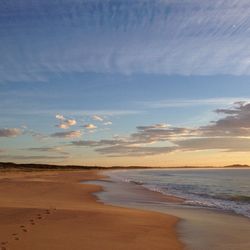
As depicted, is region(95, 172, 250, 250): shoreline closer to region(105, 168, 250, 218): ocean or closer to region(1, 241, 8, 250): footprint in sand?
region(105, 168, 250, 218): ocean

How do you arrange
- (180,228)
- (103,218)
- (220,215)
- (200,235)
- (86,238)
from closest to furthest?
(86,238)
(200,235)
(180,228)
(103,218)
(220,215)

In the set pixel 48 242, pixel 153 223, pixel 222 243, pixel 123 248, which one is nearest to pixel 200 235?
pixel 222 243

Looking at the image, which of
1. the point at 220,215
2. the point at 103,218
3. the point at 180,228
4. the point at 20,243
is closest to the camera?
the point at 20,243

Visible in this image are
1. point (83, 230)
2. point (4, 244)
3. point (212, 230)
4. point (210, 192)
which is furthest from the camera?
point (210, 192)

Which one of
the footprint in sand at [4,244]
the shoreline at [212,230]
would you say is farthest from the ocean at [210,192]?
the footprint in sand at [4,244]

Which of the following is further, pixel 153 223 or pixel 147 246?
pixel 153 223

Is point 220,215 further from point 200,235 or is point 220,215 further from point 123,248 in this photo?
point 123,248

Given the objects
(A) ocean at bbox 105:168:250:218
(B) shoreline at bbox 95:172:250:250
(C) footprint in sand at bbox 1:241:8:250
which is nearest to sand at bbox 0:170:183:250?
(C) footprint in sand at bbox 1:241:8:250

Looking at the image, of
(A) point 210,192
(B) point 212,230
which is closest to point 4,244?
(B) point 212,230

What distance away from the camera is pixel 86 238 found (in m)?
12.2

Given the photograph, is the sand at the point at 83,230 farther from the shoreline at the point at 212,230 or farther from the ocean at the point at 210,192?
the ocean at the point at 210,192

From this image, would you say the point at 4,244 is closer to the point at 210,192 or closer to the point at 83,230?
the point at 83,230

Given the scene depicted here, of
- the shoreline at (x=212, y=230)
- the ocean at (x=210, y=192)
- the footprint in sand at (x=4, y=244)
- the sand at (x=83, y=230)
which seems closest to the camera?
the footprint in sand at (x=4, y=244)

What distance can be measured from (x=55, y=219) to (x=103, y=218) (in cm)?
200
